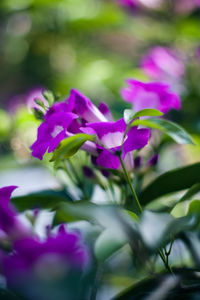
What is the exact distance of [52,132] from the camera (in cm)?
36

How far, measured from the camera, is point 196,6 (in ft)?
4.42

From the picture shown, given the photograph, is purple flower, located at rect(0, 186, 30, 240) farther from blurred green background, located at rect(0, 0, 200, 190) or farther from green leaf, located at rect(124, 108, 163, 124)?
blurred green background, located at rect(0, 0, 200, 190)

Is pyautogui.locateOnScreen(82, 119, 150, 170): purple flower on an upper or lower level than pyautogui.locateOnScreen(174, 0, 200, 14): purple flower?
upper

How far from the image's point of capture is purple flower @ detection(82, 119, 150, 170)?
1.09ft

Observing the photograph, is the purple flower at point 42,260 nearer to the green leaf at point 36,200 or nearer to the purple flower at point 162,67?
the green leaf at point 36,200

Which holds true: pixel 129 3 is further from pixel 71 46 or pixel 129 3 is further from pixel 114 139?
pixel 114 139

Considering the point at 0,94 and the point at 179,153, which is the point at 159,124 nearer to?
the point at 179,153

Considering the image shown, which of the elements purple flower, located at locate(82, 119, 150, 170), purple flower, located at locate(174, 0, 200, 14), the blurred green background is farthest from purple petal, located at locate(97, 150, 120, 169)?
purple flower, located at locate(174, 0, 200, 14)

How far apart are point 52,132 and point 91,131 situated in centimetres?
4

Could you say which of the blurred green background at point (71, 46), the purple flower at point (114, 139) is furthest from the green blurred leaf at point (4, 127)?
the purple flower at point (114, 139)

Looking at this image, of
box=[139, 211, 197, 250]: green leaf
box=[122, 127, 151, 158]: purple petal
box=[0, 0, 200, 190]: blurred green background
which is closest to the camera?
box=[139, 211, 197, 250]: green leaf

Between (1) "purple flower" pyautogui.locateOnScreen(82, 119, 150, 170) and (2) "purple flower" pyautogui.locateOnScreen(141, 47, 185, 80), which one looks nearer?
(1) "purple flower" pyautogui.locateOnScreen(82, 119, 150, 170)

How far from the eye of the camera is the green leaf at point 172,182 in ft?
1.21

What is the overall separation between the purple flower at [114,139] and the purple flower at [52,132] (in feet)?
0.05
